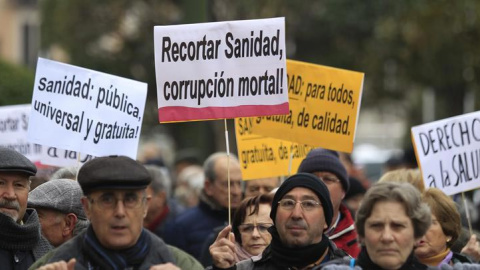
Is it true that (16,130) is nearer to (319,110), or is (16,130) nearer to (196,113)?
(319,110)

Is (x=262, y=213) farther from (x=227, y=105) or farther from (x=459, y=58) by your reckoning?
(x=459, y=58)

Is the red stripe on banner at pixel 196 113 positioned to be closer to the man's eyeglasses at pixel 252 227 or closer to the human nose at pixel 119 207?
the man's eyeglasses at pixel 252 227

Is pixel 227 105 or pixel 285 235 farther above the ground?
pixel 227 105

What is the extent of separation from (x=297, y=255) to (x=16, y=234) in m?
1.68

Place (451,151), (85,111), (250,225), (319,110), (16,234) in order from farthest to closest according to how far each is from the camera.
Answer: (319,110) → (451,151) → (85,111) → (250,225) → (16,234)

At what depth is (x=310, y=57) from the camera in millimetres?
28656

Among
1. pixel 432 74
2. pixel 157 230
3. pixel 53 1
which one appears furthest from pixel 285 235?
pixel 53 1

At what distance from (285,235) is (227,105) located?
1390mm

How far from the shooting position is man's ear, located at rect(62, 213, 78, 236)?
315 inches

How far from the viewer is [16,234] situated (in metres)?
7.56

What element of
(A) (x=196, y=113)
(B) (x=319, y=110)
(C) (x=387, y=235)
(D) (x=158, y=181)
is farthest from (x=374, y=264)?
(D) (x=158, y=181)

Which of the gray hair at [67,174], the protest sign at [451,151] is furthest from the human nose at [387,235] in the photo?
the gray hair at [67,174]

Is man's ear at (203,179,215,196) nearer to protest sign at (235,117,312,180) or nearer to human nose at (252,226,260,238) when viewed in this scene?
protest sign at (235,117,312,180)

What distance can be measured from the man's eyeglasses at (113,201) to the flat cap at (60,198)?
1636mm
